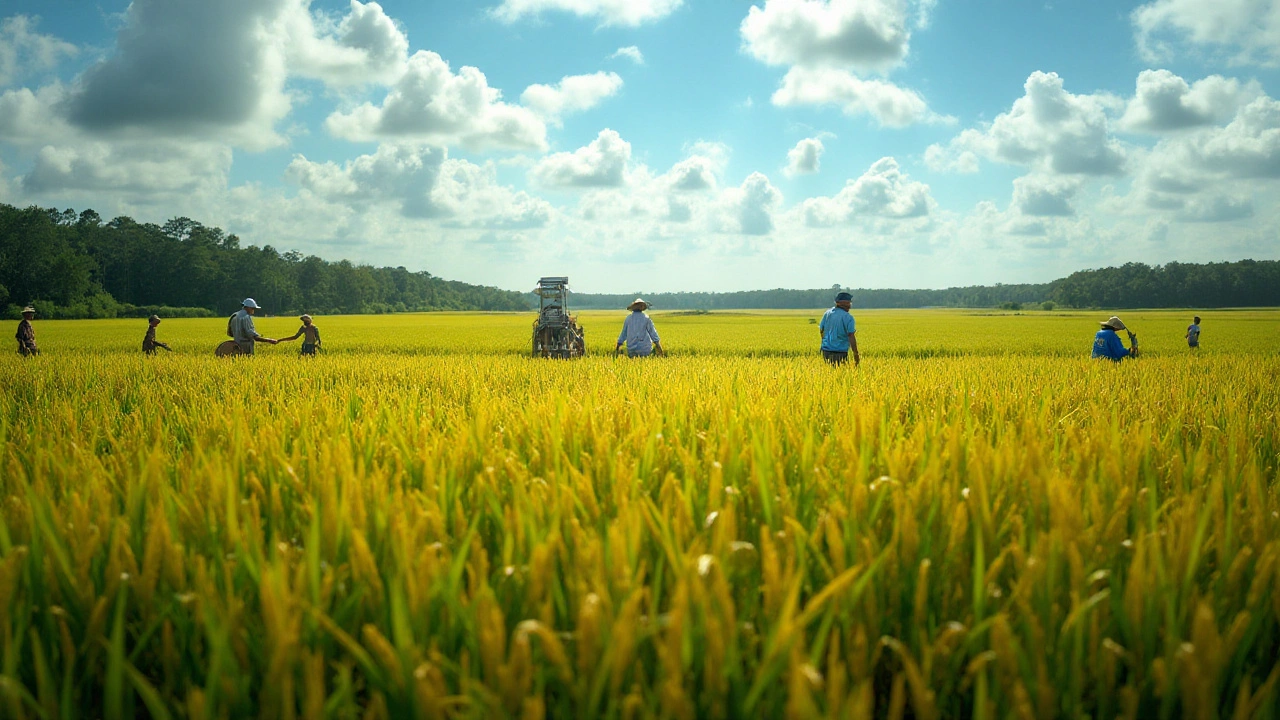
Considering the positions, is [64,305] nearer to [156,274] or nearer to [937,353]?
[156,274]

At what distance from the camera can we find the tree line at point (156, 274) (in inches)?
3159

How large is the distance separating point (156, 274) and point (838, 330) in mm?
117678

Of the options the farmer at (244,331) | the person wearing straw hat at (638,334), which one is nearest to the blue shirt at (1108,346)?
the person wearing straw hat at (638,334)

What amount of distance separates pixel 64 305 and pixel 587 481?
103555 millimetres

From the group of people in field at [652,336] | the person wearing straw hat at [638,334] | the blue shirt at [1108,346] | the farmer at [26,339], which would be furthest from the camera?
the farmer at [26,339]

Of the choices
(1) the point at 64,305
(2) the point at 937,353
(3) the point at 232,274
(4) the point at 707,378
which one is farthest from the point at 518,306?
(4) the point at 707,378

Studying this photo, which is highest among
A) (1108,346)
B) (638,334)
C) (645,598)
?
(638,334)

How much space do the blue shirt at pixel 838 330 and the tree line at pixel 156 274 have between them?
91.1 metres

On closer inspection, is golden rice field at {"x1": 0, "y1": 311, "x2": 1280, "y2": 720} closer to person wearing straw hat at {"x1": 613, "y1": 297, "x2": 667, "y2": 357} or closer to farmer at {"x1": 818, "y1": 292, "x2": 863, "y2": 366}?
farmer at {"x1": 818, "y1": 292, "x2": 863, "y2": 366}

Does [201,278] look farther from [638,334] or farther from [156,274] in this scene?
[638,334]

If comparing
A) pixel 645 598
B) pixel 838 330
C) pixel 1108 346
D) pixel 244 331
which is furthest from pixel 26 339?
pixel 1108 346

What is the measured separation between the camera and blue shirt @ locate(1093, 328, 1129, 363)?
11922 mm

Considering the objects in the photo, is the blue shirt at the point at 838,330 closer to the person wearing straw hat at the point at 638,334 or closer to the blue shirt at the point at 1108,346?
the person wearing straw hat at the point at 638,334

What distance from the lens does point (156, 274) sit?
3939 inches
